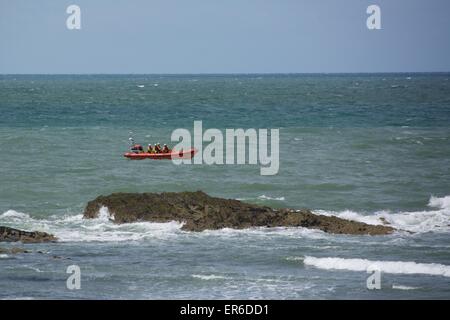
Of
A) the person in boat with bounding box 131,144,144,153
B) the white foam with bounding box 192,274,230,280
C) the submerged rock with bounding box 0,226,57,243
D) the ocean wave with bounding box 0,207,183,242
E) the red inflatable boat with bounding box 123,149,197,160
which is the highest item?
the person in boat with bounding box 131,144,144,153

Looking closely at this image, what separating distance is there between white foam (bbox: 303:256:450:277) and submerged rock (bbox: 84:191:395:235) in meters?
4.45

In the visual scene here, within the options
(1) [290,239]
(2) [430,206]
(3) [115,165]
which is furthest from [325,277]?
(3) [115,165]

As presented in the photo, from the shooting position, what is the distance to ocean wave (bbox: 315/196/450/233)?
3328 cm

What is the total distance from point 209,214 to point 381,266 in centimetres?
787

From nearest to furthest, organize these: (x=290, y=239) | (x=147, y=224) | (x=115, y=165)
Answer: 1. (x=290, y=239)
2. (x=147, y=224)
3. (x=115, y=165)

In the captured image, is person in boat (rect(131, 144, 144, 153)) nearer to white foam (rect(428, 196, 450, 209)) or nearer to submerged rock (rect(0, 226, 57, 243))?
white foam (rect(428, 196, 450, 209))

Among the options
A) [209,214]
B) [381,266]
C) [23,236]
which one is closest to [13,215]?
[23,236]

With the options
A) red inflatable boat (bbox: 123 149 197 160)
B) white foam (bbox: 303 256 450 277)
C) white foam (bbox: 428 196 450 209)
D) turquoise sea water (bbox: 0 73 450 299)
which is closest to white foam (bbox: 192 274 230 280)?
turquoise sea water (bbox: 0 73 450 299)

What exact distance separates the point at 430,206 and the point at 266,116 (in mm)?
54705

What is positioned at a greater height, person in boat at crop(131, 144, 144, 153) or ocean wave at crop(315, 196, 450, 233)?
person in boat at crop(131, 144, 144, 153)

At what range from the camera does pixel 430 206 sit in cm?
3853

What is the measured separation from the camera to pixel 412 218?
3541cm

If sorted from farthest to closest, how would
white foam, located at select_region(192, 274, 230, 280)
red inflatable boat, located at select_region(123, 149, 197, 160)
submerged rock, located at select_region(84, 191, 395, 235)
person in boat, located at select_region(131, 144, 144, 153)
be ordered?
person in boat, located at select_region(131, 144, 144, 153) < red inflatable boat, located at select_region(123, 149, 197, 160) < submerged rock, located at select_region(84, 191, 395, 235) < white foam, located at select_region(192, 274, 230, 280)
